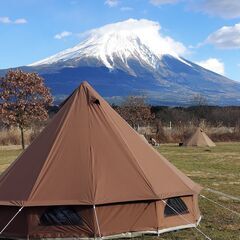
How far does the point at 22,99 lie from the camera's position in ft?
128

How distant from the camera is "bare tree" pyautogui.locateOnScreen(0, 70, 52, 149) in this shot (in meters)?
38.6

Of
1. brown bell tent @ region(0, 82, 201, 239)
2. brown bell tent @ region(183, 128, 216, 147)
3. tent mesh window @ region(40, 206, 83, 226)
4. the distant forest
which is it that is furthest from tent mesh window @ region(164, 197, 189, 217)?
the distant forest

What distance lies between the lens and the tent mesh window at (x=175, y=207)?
10180mm

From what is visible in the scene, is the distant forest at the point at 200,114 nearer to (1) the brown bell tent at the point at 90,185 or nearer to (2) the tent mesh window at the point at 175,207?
(1) the brown bell tent at the point at 90,185

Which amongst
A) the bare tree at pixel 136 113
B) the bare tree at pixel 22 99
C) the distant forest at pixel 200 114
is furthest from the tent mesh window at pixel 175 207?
the distant forest at pixel 200 114

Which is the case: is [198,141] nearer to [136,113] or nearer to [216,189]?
[136,113]

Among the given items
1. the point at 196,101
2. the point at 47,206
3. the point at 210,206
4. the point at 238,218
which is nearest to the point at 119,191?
the point at 47,206

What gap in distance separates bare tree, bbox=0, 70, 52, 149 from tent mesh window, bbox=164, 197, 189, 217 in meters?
28.7

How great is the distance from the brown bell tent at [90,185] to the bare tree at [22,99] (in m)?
28.0

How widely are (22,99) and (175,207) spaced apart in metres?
29.9

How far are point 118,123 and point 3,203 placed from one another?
2.88 m

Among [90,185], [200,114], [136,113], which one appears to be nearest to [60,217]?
[90,185]

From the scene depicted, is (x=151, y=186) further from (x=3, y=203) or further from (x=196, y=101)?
(x=196, y=101)

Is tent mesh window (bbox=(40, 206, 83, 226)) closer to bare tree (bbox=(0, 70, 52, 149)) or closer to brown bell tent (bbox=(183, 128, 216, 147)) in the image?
bare tree (bbox=(0, 70, 52, 149))
